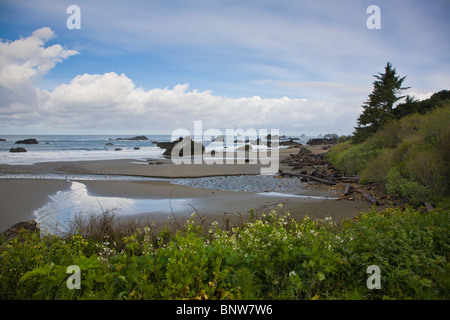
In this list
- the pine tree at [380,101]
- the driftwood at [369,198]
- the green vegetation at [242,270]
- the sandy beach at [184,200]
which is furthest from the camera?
the pine tree at [380,101]

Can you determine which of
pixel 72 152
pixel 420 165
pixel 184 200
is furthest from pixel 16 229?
pixel 72 152

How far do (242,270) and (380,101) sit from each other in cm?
2196

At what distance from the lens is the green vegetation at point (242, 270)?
2.71 meters

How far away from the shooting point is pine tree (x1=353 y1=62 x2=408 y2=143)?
20.3 meters

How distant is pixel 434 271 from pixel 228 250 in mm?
2545

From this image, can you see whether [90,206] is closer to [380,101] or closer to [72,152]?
[380,101]

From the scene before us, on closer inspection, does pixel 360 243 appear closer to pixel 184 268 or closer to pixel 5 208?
pixel 184 268

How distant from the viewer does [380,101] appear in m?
20.6

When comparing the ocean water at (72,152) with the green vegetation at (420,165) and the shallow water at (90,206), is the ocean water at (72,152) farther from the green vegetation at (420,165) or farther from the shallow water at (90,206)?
the green vegetation at (420,165)

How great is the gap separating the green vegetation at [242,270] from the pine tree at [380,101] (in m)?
18.9

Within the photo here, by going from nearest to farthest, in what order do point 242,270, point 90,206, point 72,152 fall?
point 242,270 → point 90,206 → point 72,152

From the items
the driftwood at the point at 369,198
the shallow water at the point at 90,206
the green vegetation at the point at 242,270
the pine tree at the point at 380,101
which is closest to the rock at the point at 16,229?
the green vegetation at the point at 242,270
